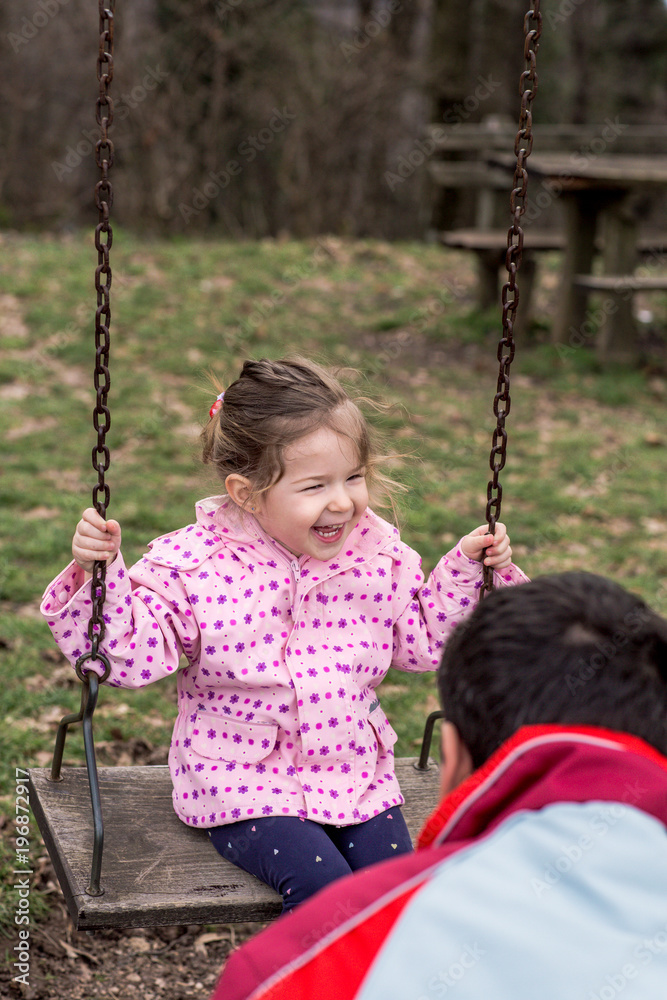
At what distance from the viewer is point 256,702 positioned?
2184 millimetres

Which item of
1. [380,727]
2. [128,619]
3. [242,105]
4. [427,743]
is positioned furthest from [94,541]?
→ [242,105]

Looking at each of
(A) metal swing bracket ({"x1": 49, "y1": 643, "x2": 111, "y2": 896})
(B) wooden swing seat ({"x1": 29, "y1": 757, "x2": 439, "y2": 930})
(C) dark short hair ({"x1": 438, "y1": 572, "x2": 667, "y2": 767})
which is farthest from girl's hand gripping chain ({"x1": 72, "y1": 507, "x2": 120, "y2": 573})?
(C) dark short hair ({"x1": 438, "y1": 572, "x2": 667, "y2": 767})

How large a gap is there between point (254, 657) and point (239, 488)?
1.16 feet

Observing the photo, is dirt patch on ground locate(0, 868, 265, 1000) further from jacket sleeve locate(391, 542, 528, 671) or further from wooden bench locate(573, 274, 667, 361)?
wooden bench locate(573, 274, 667, 361)

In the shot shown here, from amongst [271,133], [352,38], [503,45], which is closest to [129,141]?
[271,133]

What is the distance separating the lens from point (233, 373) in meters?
7.06

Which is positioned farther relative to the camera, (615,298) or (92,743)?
(615,298)

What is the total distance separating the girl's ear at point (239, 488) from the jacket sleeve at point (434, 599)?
0.37 m

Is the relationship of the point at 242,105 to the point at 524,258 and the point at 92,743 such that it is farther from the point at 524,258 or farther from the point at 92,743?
the point at 92,743

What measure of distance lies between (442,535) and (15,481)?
2173mm

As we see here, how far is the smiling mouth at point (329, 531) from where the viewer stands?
2.21 meters

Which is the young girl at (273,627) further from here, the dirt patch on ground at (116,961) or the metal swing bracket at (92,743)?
the dirt patch on ground at (116,961)

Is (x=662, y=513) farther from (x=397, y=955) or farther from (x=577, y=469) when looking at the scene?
(x=397, y=955)

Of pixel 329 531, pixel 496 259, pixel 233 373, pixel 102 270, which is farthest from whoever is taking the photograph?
pixel 496 259
